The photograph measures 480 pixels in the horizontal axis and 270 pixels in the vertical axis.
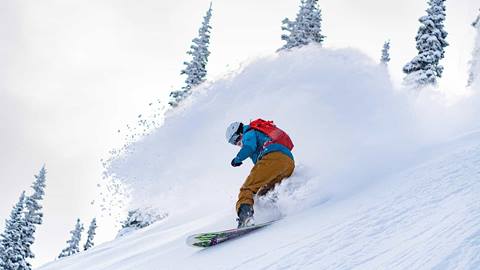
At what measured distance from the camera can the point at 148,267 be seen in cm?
641

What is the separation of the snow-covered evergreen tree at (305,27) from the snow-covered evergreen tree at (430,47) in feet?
21.6

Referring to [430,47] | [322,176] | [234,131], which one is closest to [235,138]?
[234,131]

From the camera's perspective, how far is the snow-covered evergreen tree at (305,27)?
31688 millimetres

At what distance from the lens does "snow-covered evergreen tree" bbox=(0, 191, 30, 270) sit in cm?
3044

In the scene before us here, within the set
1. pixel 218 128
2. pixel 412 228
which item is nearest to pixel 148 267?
pixel 412 228

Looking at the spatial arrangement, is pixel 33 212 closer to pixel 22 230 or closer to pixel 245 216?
pixel 22 230

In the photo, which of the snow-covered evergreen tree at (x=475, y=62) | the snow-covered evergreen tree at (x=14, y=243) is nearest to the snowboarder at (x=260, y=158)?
the snow-covered evergreen tree at (x=475, y=62)

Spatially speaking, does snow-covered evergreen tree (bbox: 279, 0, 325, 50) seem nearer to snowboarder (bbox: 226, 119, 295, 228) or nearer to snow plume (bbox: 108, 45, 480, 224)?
snow plume (bbox: 108, 45, 480, 224)

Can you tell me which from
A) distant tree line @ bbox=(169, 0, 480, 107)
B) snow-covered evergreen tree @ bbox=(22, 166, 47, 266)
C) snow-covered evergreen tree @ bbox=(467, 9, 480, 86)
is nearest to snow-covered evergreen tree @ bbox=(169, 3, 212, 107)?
distant tree line @ bbox=(169, 0, 480, 107)

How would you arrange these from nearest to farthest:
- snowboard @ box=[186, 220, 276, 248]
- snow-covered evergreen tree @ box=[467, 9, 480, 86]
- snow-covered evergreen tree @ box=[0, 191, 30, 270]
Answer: snowboard @ box=[186, 220, 276, 248], snow-covered evergreen tree @ box=[467, 9, 480, 86], snow-covered evergreen tree @ box=[0, 191, 30, 270]

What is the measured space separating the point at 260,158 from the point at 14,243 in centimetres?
2749

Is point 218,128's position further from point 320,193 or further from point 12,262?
point 12,262

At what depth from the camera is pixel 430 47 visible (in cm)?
2689

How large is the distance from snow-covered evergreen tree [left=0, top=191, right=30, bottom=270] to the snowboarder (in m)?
26.7
